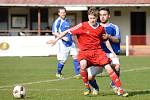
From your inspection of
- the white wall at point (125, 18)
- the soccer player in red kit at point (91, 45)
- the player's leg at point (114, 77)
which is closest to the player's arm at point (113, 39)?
the soccer player in red kit at point (91, 45)

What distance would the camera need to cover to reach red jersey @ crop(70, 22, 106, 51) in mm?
10422

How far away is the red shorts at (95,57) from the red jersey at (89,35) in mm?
89

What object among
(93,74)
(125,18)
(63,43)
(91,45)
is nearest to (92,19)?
(91,45)

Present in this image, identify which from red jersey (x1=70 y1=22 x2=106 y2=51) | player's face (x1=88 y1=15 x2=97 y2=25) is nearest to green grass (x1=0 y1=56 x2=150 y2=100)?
red jersey (x1=70 y1=22 x2=106 y2=51)

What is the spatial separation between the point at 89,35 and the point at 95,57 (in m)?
0.45

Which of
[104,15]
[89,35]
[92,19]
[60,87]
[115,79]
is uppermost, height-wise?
[104,15]

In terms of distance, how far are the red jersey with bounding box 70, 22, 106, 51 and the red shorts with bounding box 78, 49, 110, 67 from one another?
89 mm

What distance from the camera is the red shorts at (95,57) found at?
1032cm

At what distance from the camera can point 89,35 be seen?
10438 millimetres

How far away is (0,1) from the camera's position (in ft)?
121

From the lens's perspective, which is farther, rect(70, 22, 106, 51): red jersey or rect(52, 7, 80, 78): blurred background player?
rect(52, 7, 80, 78): blurred background player

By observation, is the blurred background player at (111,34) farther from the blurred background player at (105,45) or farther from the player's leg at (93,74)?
the player's leg at (93,74)

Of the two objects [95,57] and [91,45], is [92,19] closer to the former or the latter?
[91,45]

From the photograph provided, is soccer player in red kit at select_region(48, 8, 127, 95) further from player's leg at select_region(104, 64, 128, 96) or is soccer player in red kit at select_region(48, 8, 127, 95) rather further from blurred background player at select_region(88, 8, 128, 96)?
blurred background player at select_region(88, 8, 128, 96)
